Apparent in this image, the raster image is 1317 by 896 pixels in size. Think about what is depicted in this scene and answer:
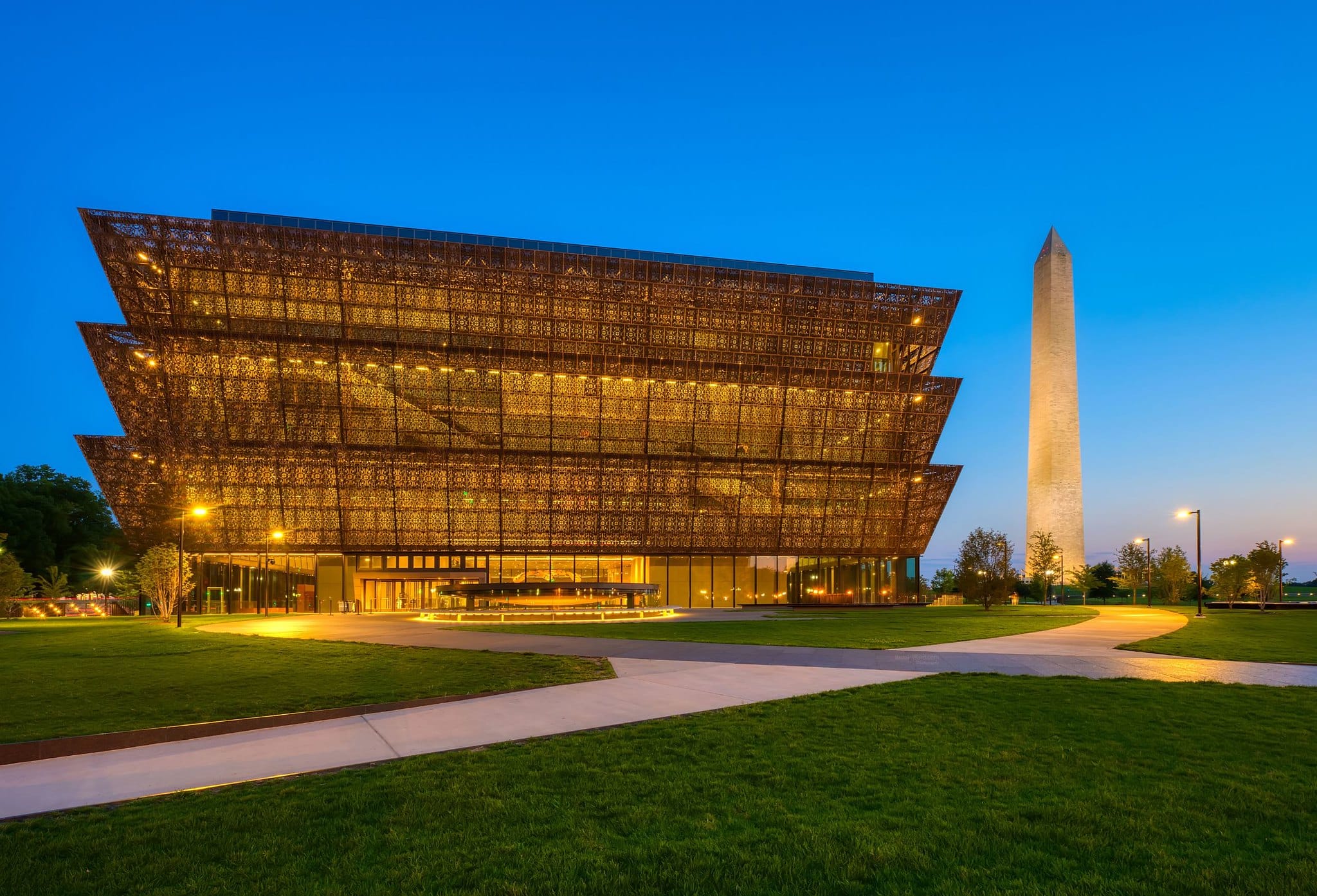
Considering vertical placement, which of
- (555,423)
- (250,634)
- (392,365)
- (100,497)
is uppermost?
(392,365)

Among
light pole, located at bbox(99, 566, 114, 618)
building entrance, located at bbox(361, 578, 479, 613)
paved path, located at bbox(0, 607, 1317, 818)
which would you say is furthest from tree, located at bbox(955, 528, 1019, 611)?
light pole, located at bbox(99, 566, 114, 618)

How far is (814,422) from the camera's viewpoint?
68.3m

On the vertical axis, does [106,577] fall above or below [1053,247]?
below

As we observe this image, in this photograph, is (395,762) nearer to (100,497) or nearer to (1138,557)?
(1138,557)

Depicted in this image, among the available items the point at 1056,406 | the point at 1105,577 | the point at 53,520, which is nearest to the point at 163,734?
the point at 1056,406

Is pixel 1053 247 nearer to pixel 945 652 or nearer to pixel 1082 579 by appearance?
pixel 1082 579

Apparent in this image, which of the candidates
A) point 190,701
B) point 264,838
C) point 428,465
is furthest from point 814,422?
point 264,838

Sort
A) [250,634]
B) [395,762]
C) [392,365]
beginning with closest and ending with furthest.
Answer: [395,762] < [250,634] < [392,365]

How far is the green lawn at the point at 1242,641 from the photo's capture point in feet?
66.6

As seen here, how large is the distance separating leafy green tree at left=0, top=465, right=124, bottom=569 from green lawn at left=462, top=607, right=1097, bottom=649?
62.0 meters

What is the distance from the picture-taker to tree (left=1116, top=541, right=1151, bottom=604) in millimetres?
71062

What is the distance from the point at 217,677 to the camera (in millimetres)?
16375

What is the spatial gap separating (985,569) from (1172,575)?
950 inches

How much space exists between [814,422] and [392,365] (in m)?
35.1
